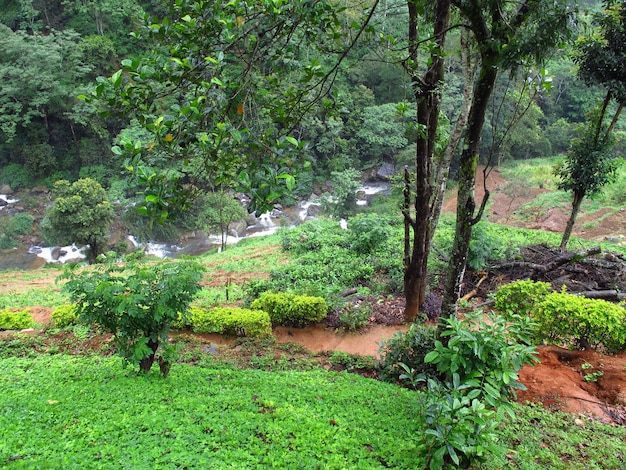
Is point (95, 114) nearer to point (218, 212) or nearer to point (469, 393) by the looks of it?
point (218, 212)

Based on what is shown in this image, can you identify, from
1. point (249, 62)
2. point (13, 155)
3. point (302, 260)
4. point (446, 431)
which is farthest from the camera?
point (13, 155)

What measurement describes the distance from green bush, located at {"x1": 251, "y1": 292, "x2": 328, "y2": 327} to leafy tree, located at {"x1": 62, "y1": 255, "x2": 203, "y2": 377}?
2817 millimetres

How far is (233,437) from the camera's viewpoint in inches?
128

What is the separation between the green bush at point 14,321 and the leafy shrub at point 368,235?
7413 mm

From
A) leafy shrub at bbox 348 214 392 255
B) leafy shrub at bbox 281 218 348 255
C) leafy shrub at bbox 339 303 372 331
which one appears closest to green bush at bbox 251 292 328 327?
leafy shrub at bbox 339 303 372 331

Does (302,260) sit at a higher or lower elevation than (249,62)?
lower

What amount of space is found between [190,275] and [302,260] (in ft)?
22.4

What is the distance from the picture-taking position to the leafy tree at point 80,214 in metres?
14.8

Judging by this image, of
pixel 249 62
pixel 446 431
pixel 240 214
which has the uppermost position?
pixel 249 62

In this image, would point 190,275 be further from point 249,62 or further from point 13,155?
point 13,155

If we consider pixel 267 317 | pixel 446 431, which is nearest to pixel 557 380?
pixel 446 431

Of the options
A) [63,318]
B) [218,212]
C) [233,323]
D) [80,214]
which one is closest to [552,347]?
[233,323]

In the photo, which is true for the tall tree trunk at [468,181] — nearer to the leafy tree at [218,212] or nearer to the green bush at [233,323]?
the green bush at [233,323]

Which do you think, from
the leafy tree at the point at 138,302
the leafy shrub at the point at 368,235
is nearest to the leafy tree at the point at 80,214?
the leafy shrub at the point at 368,235
